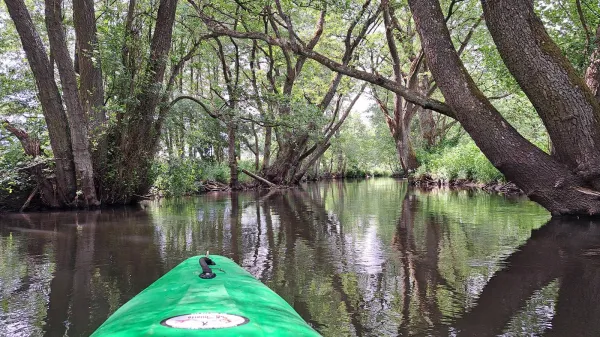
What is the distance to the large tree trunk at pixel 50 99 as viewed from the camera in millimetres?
9156

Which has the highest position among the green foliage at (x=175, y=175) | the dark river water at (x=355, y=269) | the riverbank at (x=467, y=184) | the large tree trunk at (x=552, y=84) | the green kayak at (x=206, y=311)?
the large tree trunk at (x=552, y=84)

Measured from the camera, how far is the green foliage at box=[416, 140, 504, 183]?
50.7 ft

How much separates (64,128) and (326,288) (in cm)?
877

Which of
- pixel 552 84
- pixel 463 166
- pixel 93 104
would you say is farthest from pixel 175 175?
pixel 463 166

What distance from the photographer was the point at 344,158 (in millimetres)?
49125

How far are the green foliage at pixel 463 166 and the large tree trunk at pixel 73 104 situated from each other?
500 inches

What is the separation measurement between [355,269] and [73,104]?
26.0ft

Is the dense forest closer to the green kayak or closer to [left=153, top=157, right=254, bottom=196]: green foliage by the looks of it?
[left=153, top=157, right=254, bottom=196]: green foliage

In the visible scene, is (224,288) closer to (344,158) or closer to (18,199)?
(18,199)

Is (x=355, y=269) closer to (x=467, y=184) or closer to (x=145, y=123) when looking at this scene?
(x=145, y=123)

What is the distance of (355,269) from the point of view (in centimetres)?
414

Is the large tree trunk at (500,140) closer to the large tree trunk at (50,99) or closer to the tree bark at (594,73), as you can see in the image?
the tree bark at (594,73)

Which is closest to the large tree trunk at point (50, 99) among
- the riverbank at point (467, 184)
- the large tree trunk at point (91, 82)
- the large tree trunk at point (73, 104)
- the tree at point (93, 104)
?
the tree at point (93, 104)

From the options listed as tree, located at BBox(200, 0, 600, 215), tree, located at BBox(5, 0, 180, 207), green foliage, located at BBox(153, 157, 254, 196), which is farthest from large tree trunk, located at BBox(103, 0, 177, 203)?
tree, located at BBox(200, 0, 600, 215)
